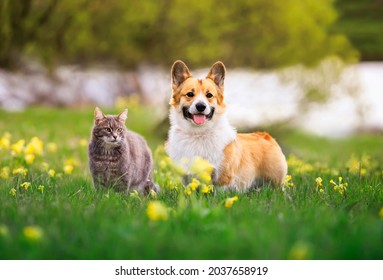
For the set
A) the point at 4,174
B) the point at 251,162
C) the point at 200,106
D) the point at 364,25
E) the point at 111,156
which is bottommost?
the point at 4,174

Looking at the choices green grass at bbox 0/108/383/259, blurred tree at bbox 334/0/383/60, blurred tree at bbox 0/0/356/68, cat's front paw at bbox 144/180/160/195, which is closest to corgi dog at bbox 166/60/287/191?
green grass at bbox 0/108/383/259

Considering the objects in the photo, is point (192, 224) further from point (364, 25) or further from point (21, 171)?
point (364, 25)

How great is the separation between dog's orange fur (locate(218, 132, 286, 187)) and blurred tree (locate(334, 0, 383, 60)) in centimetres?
2129

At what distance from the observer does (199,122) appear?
5.57 m

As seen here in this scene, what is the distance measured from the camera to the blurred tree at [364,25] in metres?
27.1

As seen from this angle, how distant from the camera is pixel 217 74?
5.80m

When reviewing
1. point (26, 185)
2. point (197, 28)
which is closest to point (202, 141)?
point (26, 185)

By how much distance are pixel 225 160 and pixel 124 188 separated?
1.01 metres

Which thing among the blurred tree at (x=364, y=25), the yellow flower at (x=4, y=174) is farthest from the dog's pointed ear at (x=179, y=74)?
the blurred tree at (x=364, y=25)

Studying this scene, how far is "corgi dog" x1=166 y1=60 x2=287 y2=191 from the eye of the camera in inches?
219

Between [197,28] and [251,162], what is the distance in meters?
8.61

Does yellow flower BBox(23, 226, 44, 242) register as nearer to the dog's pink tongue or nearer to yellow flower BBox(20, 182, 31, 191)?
yellow flower BBox(20, 182, 31, 191)

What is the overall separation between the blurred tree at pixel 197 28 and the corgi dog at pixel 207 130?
7739mm
